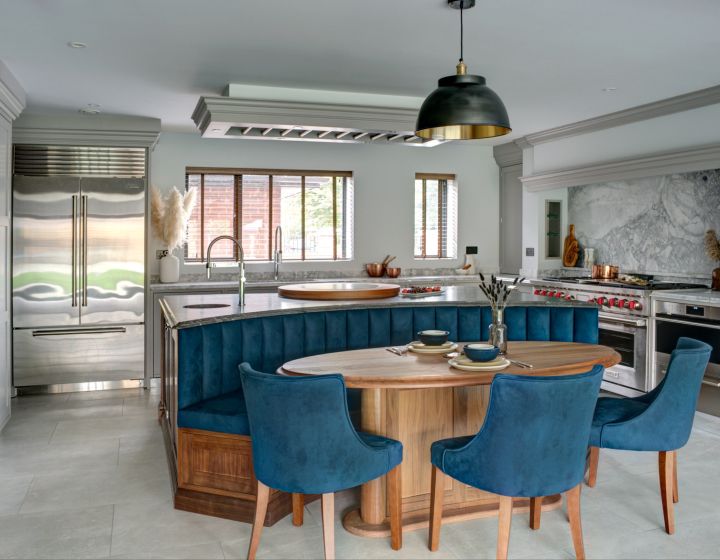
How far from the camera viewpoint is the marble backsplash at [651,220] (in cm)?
545

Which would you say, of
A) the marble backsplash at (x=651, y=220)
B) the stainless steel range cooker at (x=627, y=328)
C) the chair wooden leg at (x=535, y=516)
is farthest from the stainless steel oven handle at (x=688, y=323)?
the chair wooden leg at (x=535, y=516)

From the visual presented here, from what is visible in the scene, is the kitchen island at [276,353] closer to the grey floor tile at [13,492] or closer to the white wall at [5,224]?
the grey floor tile at [13,492]

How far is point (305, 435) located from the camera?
7.93ft

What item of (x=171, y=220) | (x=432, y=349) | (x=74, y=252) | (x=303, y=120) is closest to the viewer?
(x=432, y=349)

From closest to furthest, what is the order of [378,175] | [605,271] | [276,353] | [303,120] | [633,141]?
[276,353], [303,120], [633,141], [605,271], [378,175]

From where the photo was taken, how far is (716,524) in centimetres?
307

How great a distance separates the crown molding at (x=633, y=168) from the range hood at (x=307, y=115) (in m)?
1.75

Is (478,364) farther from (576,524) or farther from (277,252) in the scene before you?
(277,252)

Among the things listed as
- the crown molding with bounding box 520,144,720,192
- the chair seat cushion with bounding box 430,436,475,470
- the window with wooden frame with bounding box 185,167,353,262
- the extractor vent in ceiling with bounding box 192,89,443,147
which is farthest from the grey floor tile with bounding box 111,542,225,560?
the crown molding with bounding box 520,144,720,192

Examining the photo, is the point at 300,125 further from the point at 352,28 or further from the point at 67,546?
the point at 67,546

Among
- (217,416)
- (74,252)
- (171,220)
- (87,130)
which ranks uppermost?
(87,130)

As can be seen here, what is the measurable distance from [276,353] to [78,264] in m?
3.04

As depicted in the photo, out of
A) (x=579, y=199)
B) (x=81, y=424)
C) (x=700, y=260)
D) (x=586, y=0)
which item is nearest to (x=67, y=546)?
(x=81, y=424)

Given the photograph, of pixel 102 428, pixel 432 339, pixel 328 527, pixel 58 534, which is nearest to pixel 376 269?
pixel 102 428
